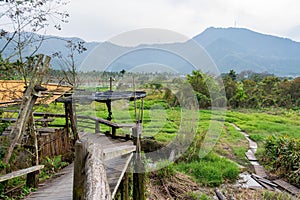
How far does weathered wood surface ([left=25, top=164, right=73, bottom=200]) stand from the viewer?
2396 millimetres

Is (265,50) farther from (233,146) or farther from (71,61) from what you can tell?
(71,61)

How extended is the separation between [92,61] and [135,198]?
192 cm

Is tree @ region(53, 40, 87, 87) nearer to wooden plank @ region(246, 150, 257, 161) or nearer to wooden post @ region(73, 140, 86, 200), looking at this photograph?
wooden post @ region(73, 140, 86, 200)

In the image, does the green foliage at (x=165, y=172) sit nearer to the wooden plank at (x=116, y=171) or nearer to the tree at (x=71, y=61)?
the wooden plank at (x=116, y=171)

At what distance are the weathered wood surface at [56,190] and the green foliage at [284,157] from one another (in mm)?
4340

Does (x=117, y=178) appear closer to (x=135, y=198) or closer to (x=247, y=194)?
(x=135, y=198)

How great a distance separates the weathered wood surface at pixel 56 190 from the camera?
2.40 metres

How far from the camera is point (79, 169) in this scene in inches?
54.6

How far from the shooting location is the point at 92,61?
375 cm

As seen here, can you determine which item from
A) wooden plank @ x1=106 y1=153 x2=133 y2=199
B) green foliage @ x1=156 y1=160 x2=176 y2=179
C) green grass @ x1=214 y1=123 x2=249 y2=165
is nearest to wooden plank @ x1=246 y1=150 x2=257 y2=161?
green grass @ x1=214 y1=123 x2=249 y2=165

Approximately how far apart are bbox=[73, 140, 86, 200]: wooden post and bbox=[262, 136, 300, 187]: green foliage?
4924 millimetres

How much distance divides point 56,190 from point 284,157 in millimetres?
4902

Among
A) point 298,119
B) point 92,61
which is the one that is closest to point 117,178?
point 92,61

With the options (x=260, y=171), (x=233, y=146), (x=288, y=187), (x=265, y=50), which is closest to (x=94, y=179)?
(x=288, y=187)
